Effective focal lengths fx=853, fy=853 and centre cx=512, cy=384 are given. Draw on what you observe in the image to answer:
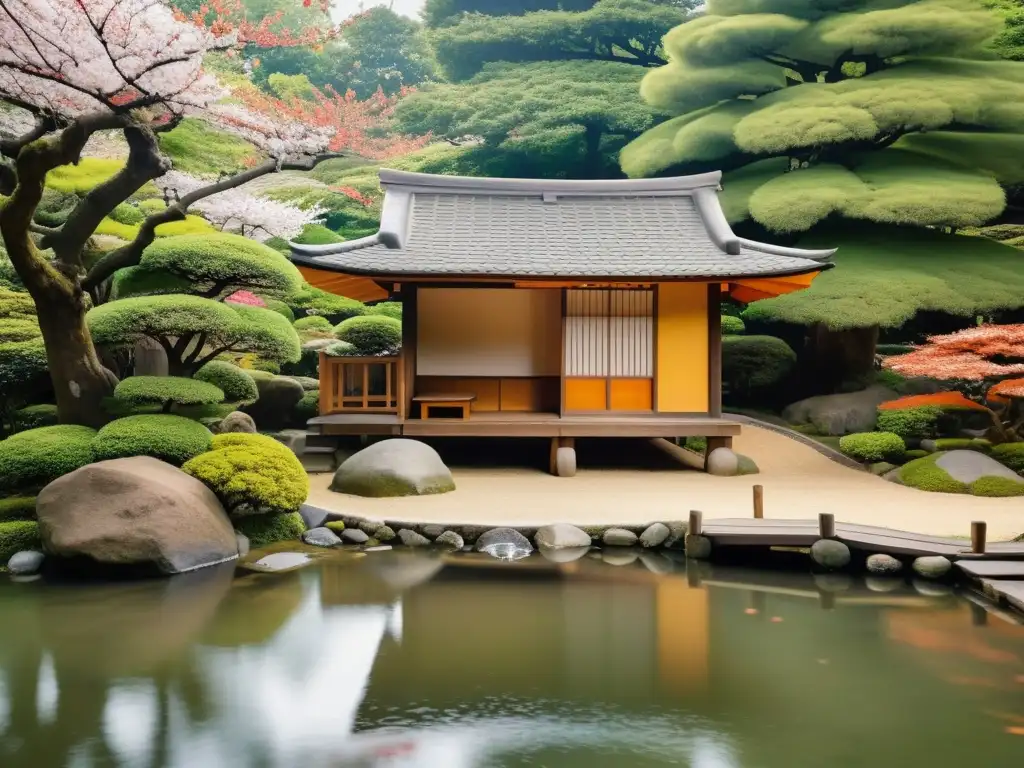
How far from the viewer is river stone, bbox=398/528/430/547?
327 inches

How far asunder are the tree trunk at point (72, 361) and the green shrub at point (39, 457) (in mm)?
906

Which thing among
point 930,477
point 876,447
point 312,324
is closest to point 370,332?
point 312,324

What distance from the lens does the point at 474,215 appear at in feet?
42.9

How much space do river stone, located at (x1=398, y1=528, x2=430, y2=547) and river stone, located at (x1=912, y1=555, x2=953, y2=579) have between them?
443 centimetres

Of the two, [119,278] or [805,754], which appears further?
[119,278]

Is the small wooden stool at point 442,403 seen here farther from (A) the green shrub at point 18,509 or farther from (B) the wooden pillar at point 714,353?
(A) the green shrub at point 18,509

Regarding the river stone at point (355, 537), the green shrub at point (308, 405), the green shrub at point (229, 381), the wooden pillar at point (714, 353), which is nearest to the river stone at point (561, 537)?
the river stone at point (355, 537)

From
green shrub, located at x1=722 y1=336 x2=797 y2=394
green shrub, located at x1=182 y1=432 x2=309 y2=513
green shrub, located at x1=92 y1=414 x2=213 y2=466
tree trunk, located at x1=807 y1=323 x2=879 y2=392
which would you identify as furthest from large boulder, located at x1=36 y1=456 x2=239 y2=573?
tree trunk, located at x1=807 y1=323 x2=879 y2=392

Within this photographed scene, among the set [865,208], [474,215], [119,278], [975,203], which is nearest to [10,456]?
[119,278]

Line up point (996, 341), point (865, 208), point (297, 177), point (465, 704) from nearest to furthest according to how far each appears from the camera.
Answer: point (465, 704) → point (996, 341) → point (865, 208) → point (297, 177)

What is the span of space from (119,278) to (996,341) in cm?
1096

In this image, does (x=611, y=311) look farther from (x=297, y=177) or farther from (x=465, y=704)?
(x=297, y=177)

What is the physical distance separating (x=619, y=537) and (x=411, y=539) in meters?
2.02

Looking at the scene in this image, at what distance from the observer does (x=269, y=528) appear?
8719 mm
